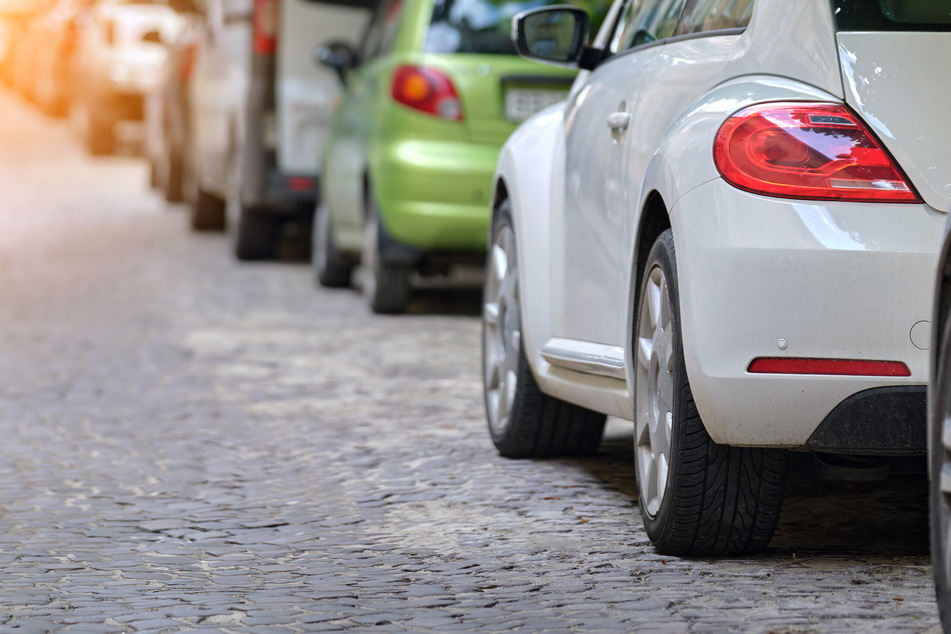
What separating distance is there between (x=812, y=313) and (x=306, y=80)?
8880mm

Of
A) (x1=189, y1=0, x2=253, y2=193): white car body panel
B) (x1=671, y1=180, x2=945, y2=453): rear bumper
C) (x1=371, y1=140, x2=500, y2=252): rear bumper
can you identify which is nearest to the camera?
(x1=671, y1=180, x2=945, y2=453): rear bumper

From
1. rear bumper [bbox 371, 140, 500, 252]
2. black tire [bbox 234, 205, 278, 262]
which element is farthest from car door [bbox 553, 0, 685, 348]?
black tire [bbox 234, 205, 278, 262]

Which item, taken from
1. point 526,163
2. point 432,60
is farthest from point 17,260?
point 526,163

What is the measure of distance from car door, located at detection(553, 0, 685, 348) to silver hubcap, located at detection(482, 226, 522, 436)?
49cm

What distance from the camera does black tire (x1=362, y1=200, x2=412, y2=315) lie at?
10.2 meters

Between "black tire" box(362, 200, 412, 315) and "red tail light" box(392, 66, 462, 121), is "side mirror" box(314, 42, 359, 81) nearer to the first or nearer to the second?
"black tire" box(362, 200, 412, 315)

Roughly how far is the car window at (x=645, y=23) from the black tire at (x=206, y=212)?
11.0m

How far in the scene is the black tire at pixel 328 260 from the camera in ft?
38.4

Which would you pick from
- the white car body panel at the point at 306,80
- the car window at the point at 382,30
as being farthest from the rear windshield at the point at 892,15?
the white car body panel at the point at 306,80

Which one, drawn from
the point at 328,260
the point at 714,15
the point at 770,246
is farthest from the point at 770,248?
the point at 328,260

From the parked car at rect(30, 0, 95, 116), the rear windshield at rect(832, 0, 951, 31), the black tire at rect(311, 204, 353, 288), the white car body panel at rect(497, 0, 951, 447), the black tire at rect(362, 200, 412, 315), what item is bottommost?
the parked car at rect(30, 0, 95, 116)

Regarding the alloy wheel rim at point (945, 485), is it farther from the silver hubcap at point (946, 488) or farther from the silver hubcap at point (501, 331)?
the silver hubcap at point (501, 331)

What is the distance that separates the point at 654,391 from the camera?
4.41m

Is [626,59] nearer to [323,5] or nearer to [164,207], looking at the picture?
[323,5]
